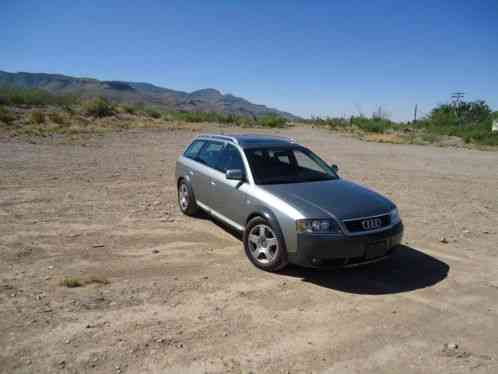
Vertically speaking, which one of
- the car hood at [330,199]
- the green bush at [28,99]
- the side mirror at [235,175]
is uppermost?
the green bush at [28,99]

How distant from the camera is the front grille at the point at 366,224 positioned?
14.5ft

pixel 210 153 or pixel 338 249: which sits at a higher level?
pixel 210 153

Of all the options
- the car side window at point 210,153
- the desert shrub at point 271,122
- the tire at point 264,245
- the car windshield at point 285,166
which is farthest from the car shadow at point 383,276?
the desert shrub at point 271,122

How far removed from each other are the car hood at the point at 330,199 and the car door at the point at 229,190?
480mm

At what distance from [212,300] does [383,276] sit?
217cm

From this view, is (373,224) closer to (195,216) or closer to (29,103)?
(195,216)

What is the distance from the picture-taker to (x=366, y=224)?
452 cm

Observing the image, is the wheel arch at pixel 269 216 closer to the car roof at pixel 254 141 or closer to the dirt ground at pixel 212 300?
the dirt ground at pixel 212 300

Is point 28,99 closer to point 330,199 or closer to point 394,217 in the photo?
point 330,199

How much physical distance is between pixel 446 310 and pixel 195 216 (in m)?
4.34

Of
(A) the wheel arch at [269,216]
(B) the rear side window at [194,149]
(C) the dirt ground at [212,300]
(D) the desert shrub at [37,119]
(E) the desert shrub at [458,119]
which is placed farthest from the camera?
(E) the desert shrub at [458,119]

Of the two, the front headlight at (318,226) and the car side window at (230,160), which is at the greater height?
the car side window at (230,160)

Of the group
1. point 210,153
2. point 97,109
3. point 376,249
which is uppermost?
point 97,109

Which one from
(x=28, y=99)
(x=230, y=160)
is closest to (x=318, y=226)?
(x=230, y=160)
